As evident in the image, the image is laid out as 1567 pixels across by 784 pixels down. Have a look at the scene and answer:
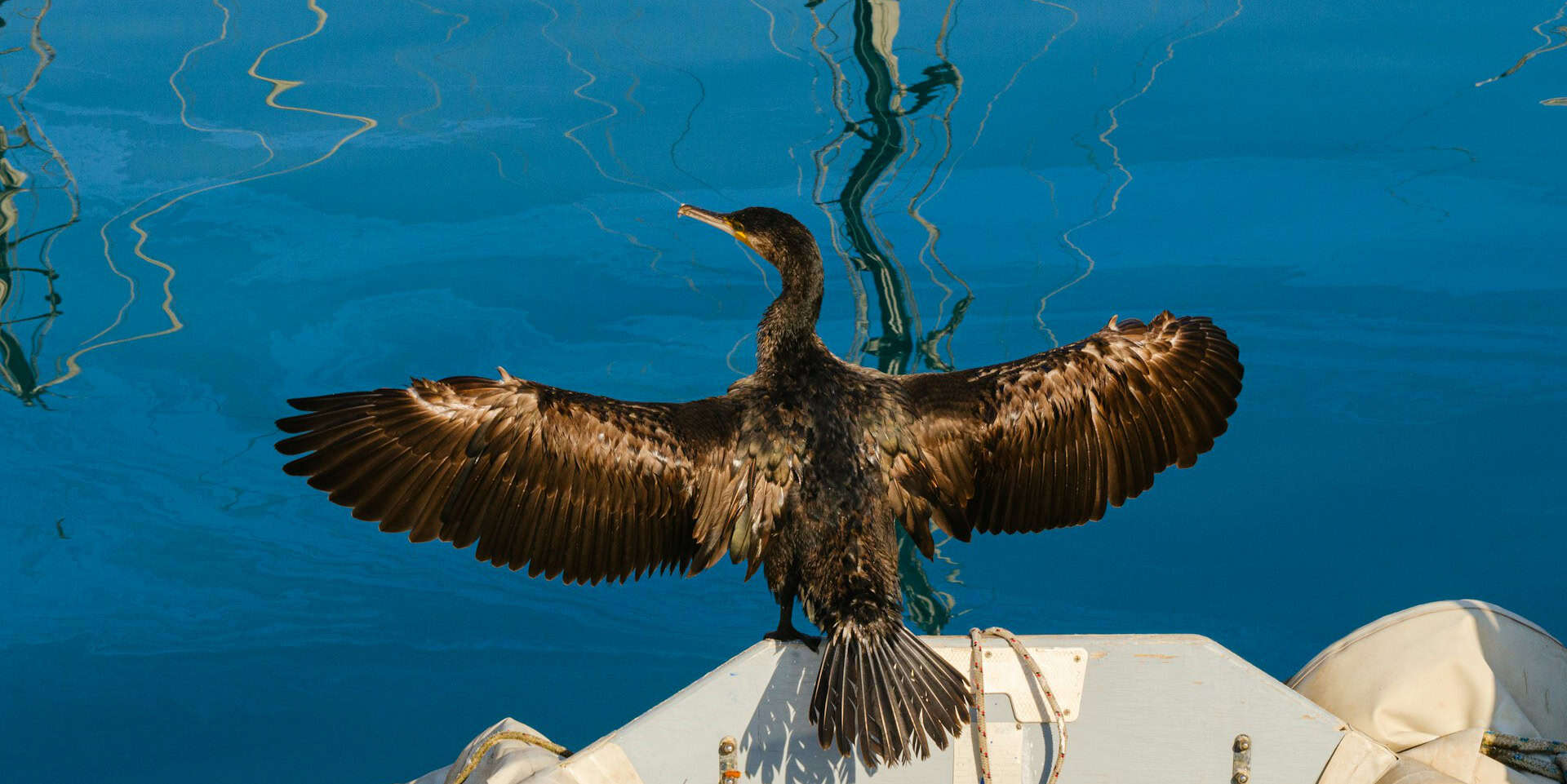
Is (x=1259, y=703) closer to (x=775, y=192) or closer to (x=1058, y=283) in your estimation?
(x=1058, y=283)

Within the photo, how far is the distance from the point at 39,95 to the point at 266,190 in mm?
1601

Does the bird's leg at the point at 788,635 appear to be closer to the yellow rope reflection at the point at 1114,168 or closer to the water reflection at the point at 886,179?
the water reflection at the point at 886,179

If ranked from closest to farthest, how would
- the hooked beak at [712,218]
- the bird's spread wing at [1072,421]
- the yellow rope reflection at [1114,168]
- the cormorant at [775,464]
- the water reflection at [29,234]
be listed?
the cormorant at [775,464]
the bird's spread wing at [1072,421]
the hooked beak at [712,218]
the yellow rope reflection at [1114,168]
the water reflection at [29,234]

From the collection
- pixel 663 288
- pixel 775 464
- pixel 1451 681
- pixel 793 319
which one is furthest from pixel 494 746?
pixel 663 288

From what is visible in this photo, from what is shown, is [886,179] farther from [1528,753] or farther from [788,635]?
[1528,753]

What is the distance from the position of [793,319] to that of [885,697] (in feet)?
3.02

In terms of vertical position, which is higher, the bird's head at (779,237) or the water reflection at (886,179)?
the water reflection at (886,179)

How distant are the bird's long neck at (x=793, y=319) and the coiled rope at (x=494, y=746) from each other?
907mm

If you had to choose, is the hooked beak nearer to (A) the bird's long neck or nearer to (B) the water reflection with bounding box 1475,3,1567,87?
(A) the bird's long neck

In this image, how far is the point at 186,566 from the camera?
504 cm

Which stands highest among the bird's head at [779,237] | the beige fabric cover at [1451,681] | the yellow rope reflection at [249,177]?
the yellow rope reflection at [249,177]

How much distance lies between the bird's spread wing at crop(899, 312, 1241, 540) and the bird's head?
35cm

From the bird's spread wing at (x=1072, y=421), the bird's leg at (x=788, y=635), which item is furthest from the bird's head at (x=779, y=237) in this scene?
the bird's leg at (x=788, y=635)

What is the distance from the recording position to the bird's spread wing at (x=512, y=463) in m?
3.02
